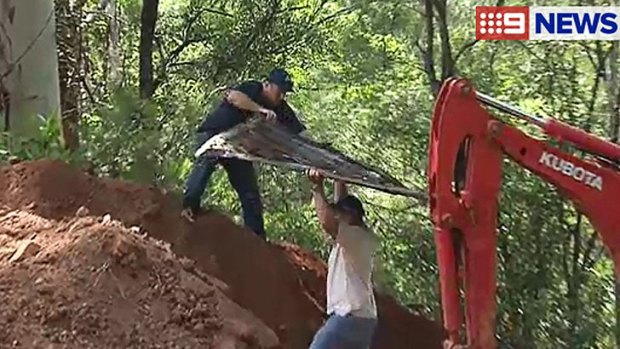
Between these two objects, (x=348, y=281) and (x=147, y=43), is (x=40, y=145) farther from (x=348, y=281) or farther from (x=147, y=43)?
(x=147, y=43)

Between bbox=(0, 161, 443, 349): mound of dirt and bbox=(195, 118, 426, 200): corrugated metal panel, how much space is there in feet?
1.71

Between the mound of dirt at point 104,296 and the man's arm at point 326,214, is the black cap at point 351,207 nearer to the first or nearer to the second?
the man's arm at point 326,214

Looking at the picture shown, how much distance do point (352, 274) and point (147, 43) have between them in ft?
20.3

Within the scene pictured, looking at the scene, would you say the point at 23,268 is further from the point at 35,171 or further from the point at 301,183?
the point at 301,183

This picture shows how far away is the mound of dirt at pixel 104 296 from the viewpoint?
5.30m

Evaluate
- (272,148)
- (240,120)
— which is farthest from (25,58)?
(272,148)

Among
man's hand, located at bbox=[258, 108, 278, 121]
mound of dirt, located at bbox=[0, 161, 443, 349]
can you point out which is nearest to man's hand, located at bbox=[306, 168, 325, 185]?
mound of dirt, located at bbox=[0, 161, 443, 349]

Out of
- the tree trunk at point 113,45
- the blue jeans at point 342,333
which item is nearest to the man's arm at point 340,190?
the blue jeans at point 342,333

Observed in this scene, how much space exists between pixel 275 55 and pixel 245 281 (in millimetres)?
4572

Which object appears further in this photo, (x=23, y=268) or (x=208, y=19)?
(x=208, y=19)

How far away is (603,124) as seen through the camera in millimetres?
9695

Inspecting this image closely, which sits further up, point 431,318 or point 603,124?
point 603,124

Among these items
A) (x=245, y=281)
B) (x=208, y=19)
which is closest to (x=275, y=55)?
(x=208, y=19)

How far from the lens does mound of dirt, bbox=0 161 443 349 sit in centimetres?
689
